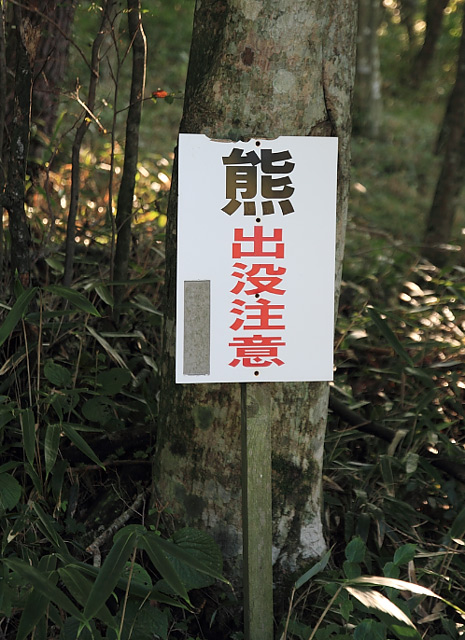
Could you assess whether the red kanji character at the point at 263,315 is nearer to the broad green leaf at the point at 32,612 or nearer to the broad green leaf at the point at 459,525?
the broad green leaf at the point at 32,612

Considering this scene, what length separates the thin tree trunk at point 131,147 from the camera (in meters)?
2.30

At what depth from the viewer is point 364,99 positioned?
8727 millimetres

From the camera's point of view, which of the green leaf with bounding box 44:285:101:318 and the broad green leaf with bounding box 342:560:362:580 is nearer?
the broad green leaf with bounding box 342:560:362:580

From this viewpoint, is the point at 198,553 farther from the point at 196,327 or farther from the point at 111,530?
the point at 196,327

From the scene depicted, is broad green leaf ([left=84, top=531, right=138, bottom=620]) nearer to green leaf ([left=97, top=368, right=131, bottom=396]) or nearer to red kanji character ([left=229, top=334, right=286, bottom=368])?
red kanji character ([left=229, top=334, right=286, bottom=368])

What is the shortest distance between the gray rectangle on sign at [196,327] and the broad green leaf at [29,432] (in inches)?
19.4

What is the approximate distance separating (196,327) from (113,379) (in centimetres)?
69

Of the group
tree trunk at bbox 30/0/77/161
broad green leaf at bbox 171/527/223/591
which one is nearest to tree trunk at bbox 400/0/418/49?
tree trunk at bbox 30/0/77/161

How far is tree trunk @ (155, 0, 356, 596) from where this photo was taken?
167cm

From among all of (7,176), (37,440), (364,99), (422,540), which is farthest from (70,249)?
(364,99)

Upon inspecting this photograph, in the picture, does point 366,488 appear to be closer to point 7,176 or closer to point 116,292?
point 116,292

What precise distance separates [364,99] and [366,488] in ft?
24.1

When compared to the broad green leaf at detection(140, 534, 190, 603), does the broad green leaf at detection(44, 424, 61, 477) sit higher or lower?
higher

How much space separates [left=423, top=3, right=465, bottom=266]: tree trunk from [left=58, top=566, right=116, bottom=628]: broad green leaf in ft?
10.2
